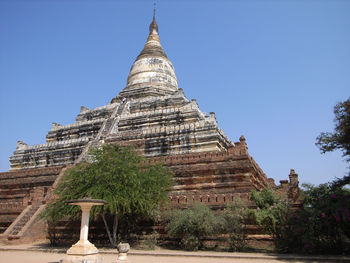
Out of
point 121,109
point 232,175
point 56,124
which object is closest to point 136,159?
point 232,175

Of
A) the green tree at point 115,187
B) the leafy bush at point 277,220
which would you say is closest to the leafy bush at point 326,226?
the leafy bush at point 277,220

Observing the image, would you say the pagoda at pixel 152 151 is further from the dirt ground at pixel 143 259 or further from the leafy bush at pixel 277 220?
the dirt ground at pixel 143 259

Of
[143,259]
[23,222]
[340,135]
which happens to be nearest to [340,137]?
[340,135]

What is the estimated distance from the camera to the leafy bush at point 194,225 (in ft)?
40.0

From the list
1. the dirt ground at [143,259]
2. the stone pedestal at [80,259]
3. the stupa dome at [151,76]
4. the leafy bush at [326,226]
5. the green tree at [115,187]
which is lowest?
the dirt ground at [143,259]

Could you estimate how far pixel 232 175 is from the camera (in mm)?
15742

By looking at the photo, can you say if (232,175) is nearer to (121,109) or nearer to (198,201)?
(198,201)

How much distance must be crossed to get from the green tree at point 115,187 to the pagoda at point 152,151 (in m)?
1.50

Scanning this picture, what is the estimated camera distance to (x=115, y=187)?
13.0m

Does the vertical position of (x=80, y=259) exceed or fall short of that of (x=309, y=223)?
Result: it falls short

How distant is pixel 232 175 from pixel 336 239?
18.8 ft

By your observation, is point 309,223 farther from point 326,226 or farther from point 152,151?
point 152,151

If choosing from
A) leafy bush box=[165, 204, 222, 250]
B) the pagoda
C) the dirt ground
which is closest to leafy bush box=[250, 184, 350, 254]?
the pagoda

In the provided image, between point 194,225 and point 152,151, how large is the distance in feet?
30.9
